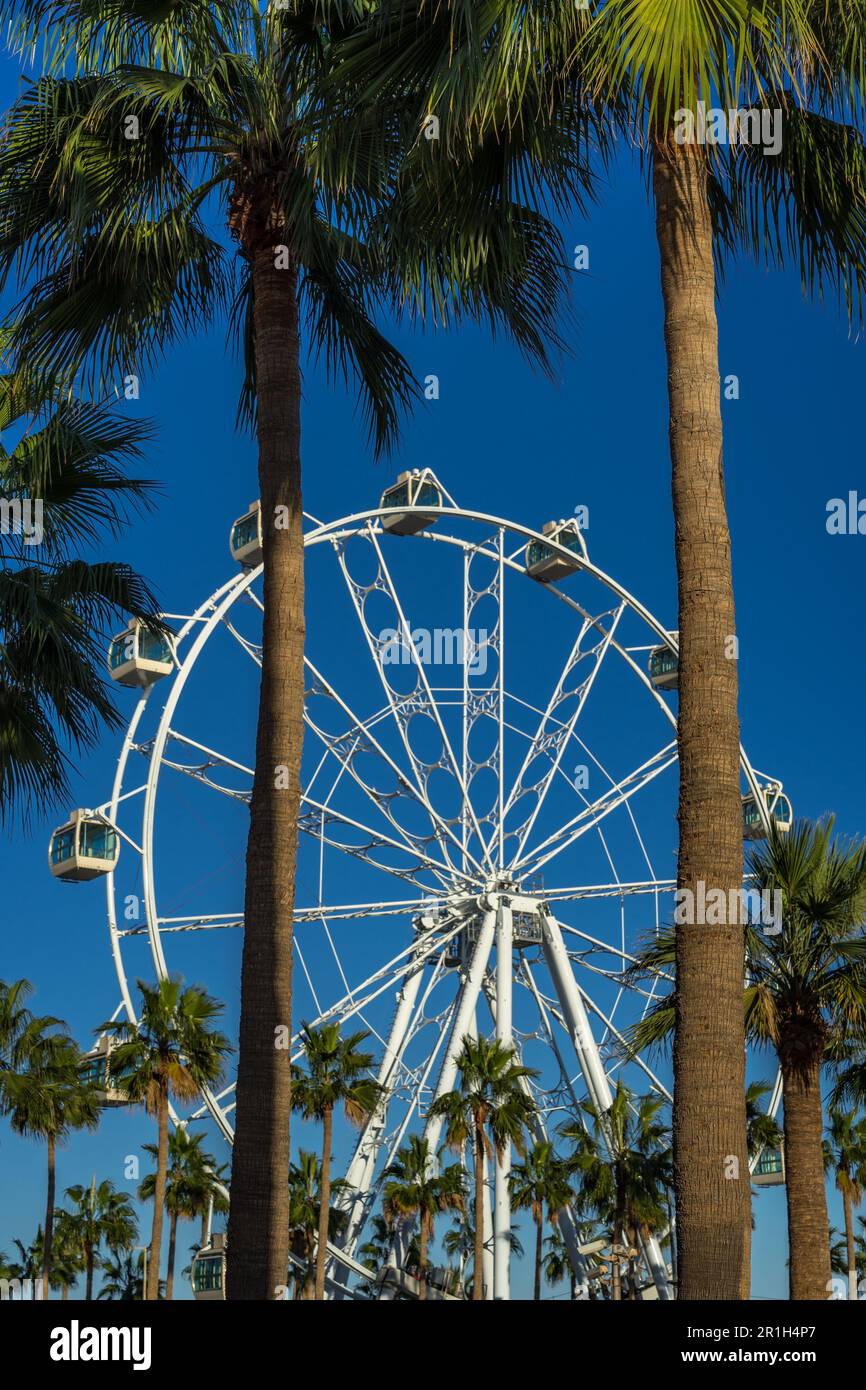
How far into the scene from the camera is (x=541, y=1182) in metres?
51.6

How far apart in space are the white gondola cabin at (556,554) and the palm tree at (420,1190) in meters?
15.5

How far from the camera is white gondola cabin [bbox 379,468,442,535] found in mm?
40062

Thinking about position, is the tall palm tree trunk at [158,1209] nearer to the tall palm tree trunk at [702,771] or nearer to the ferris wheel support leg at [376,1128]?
the ferris wheel support leg at [376,1128]

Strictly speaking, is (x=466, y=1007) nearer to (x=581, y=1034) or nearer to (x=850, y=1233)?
(x=581, y=1034)

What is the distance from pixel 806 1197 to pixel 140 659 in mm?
19739

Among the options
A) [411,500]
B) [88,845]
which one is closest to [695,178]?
[88,845]

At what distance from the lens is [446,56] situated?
10141 millimetres

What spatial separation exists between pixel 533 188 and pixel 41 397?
168 inches

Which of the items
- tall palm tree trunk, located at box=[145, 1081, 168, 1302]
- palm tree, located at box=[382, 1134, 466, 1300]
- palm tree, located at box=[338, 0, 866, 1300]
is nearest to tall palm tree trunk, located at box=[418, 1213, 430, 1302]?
palm tree, located at box=[382, 1134, 466, 1300]

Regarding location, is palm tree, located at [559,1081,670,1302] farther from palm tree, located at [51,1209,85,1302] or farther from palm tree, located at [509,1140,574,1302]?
palm tree, located at [51,1209,85,1302]

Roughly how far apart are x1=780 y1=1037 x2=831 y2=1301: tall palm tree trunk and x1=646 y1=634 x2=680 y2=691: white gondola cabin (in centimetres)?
2421

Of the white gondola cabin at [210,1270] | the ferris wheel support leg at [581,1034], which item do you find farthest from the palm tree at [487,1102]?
the white gondola cabin at [210,1270]

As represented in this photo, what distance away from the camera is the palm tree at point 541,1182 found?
50906 millimetres

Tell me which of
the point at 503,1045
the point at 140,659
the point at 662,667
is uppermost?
the point at 662,667
